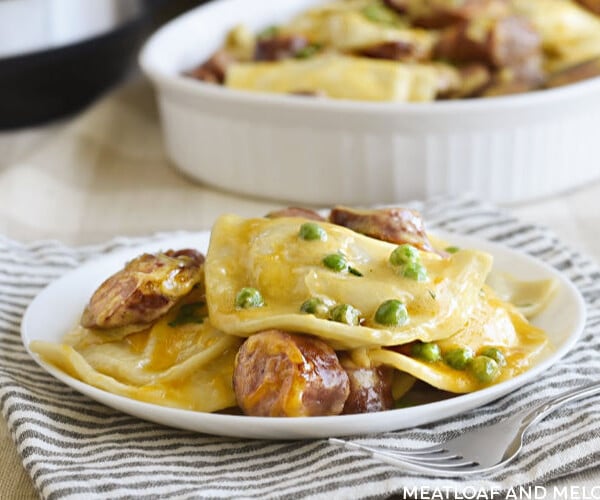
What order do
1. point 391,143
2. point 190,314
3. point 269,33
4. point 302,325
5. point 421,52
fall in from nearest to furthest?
point 302,325 → point 190,314 → point 391,143 → point 421,52 → point 269,33

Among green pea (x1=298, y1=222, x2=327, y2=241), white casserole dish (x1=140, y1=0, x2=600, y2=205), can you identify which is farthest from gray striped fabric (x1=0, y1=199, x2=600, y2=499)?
white casserole dish (x1=140, y1=0, x2=600, y2=205)

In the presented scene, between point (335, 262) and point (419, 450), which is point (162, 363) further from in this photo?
point (419, 450)

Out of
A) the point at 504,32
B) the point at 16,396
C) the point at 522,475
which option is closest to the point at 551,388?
the point at 522,475

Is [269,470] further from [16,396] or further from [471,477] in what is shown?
[16,396]

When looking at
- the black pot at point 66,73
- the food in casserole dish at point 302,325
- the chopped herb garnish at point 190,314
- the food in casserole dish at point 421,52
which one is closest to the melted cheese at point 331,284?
the food in casserole dish at point 302,325

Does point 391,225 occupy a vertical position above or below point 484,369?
above

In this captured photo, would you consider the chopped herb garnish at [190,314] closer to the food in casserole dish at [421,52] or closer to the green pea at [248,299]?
the green pea at [248,299]

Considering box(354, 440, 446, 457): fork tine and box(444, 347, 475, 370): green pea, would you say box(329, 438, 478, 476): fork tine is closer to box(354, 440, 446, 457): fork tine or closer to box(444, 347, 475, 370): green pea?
box(354, 440, 446, 457): fork tine

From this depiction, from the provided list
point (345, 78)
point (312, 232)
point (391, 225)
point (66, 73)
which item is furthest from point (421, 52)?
point (312, 232)
